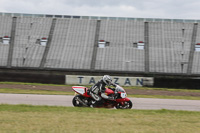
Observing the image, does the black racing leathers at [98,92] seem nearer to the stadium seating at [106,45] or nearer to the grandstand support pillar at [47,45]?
the stadium seating at [106,45]

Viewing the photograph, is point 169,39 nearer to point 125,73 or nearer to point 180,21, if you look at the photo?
point 180,21

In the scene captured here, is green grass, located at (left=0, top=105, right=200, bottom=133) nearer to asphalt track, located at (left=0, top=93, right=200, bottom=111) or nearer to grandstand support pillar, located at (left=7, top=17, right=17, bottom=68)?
asphalt track, located at (left=0, top=93, right=200, bottom=111)

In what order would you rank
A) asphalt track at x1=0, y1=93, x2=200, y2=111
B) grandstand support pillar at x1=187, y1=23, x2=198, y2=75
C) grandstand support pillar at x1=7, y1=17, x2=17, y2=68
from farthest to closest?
grandstand support pillar at x1=7, y1=17, x2=17, y2=68, grandstand support pillar at x1=187, y1=23, x2=198, y2=75, asphalt track at x1=0, y1=93, x2=200, y2=111

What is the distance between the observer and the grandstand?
3067 cm

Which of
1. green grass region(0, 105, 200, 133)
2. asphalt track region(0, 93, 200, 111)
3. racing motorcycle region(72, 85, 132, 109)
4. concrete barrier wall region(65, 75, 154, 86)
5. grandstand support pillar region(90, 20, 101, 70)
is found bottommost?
green grass region(0, 105, 200, 133)

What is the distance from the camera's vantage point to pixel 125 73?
94.6 ft

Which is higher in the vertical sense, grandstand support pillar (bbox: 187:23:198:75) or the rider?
grandstand support pillar (bbox: 187:23:198:75)

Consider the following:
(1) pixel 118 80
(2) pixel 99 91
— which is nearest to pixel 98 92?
(2) pixel 99 91

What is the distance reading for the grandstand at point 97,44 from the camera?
1208 inches

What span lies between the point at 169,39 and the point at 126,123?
2970cm

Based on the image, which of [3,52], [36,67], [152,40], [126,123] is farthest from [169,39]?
[126,123]

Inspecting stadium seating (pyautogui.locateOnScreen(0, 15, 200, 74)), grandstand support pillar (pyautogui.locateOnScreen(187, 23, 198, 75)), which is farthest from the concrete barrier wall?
grandstand support pillar (pyautogui.locateOnScreen(187, 23, 198, 75))

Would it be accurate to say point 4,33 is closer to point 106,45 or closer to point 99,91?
point 106,45

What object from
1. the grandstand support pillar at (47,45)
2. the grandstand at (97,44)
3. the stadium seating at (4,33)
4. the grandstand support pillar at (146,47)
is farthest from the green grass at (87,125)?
the stadium seating at (4,33)
